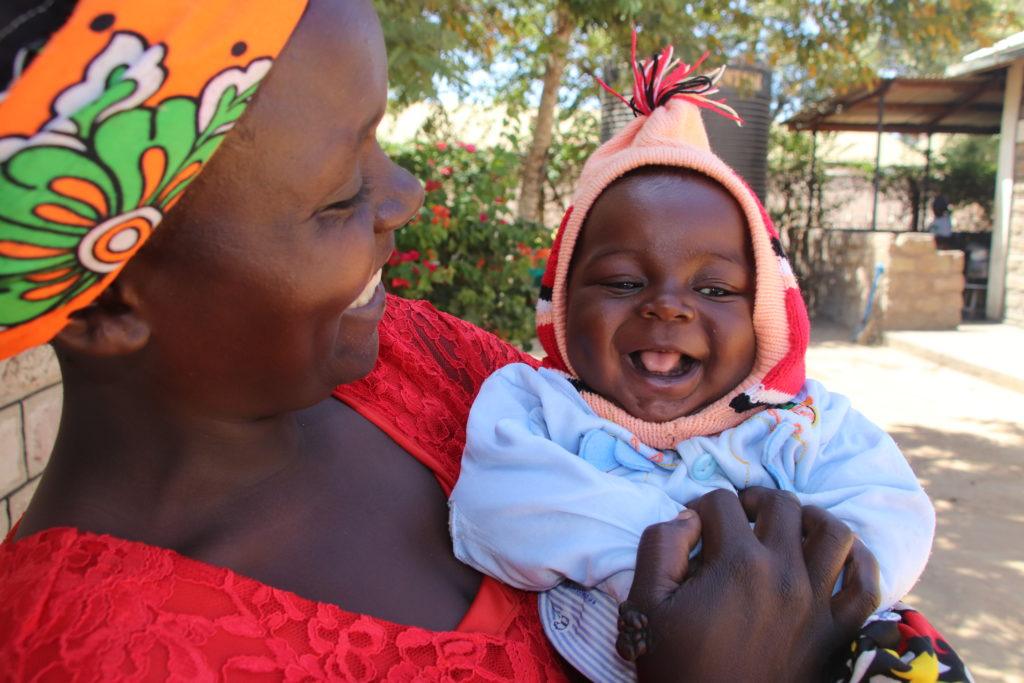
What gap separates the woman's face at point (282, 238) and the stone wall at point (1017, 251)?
11.9 m

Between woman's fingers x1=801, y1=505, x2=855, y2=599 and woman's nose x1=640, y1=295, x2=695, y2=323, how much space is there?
0.51 metres

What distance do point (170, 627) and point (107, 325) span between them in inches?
14.5

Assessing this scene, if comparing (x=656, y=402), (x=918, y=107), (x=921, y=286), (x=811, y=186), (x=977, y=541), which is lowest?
(x=977, y=541)

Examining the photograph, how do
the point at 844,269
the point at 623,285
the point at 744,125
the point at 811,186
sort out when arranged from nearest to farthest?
1. the point at 623,285
2. the point at 744,125
3. the point at 844,269
4. the point at 811,186

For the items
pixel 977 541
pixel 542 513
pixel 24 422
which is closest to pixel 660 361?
pixel 542 513

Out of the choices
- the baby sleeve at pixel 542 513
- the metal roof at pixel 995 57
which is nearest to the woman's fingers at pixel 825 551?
the baby sleeve at pixel 542 513

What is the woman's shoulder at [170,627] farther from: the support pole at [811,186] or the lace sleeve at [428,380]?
the support pole at [811,186]

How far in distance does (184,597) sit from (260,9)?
707mm

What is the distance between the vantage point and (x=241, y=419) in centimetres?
128

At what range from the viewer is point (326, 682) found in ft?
3.69

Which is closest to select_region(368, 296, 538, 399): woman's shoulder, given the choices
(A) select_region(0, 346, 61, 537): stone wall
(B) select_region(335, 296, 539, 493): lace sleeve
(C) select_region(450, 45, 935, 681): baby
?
(B) select_region(335, 296, 539, 493): lace sleeve

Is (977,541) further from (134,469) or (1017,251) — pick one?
(1017,251)

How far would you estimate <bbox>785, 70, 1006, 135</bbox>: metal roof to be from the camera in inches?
481

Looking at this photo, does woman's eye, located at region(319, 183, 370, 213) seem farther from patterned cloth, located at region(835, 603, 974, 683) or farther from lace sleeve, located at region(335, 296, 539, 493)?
patterned cloth, located at region(835, 603, 974, 683)
